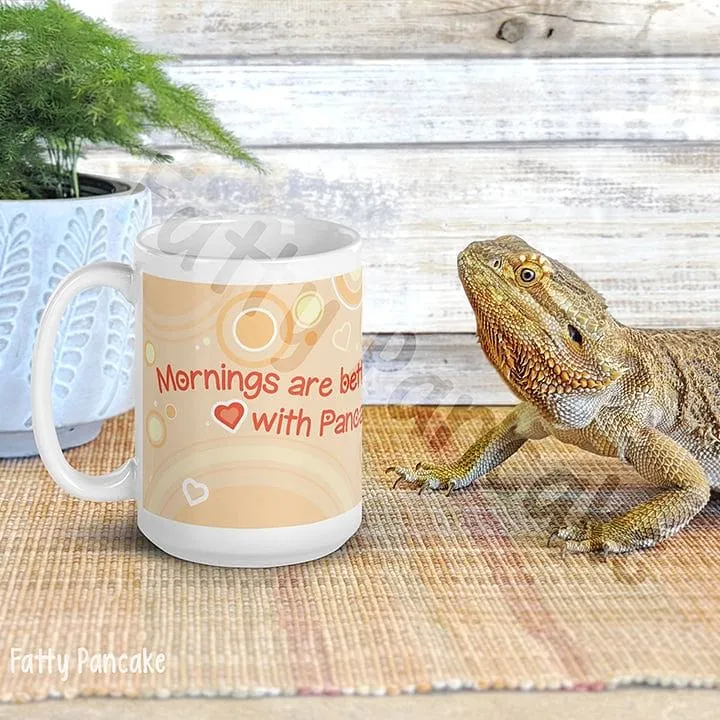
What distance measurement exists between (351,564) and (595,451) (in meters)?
0.21

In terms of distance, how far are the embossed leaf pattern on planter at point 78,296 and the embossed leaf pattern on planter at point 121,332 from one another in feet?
0.06

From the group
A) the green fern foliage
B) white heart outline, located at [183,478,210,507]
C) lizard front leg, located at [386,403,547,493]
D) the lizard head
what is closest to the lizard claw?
lizard front leg, located at [386,403,547,493]

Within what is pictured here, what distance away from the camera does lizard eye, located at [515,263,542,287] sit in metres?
0.78

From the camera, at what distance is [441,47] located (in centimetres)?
113

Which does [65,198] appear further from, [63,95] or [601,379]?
[601,379]

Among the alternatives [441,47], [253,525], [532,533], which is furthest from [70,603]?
[441,47]

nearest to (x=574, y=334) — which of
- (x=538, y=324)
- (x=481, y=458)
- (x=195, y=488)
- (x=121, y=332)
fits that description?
(x=538, y=324)

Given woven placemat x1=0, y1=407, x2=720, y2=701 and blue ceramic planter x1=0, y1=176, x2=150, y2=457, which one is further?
blue ceramic planter x1=0, y1=176, x2=150, y2=457

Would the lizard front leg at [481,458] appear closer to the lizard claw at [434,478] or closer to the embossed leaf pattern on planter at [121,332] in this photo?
the lizard claw at [434,478]

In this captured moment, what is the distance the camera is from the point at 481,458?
2.97 ft

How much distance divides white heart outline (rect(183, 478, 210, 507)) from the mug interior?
0.15m

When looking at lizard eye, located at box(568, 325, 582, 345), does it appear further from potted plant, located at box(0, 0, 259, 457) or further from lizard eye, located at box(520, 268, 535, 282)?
potted plant, located at box(0, 0, 259, 457)

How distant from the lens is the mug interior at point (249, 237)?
774mm

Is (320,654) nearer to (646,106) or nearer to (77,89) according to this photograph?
(77,89)
